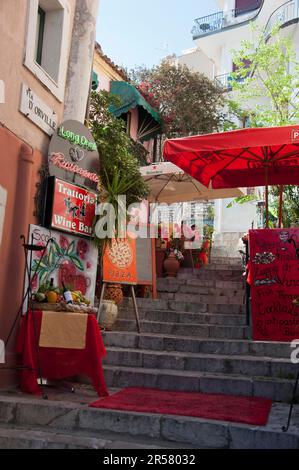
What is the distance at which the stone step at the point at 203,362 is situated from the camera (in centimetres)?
598

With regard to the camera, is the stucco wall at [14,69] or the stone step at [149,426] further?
the stucco wall at [14,69]

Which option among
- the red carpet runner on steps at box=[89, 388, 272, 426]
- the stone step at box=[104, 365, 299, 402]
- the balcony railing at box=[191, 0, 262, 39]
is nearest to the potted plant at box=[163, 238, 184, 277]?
the stone step at box=[104, 365, 299, 402]

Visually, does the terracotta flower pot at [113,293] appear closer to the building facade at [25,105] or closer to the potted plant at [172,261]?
the building facade at [25,105]

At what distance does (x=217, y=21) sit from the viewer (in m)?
28.4

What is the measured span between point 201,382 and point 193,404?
2.34 feet

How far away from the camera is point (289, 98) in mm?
17875

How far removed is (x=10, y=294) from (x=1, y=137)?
74.3 inches

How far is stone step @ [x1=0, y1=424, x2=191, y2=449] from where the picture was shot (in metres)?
4.23

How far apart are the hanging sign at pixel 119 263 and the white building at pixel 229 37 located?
41.3ft

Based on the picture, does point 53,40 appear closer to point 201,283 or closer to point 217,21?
point 201,283

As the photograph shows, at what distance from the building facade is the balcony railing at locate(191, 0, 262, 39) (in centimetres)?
2216

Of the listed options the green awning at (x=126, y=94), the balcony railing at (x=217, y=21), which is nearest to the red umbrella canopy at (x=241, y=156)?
the green awning at (x=126, y=94)

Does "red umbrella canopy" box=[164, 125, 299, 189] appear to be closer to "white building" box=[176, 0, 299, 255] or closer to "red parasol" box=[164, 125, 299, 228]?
"red parasol" box=[164, 125, 299, 228]
